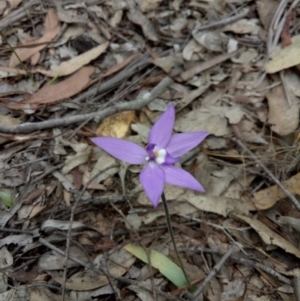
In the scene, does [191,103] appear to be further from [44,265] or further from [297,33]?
[44,265]

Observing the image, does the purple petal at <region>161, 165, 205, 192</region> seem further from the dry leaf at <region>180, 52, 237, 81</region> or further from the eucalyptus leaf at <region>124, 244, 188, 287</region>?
the dry leaf at <region>180, 52, 237, 81</region>

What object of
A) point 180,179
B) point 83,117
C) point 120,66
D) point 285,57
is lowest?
point 83,117

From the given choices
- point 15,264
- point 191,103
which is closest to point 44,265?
point 15,264

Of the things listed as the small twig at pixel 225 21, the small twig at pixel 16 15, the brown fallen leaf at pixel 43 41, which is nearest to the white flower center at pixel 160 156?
the brown fallen leaf at pixel 43 41

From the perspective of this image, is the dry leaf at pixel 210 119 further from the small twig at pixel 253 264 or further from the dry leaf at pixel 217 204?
the small twig at pixel 253 264

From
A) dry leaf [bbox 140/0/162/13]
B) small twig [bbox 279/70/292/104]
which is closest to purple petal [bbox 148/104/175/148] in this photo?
small twig [bbox 279/70/292/104]

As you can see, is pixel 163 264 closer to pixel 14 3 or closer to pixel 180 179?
pixel 180 179

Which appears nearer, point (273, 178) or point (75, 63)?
point (273, 178)

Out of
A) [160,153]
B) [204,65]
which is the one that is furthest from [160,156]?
[204,65]
